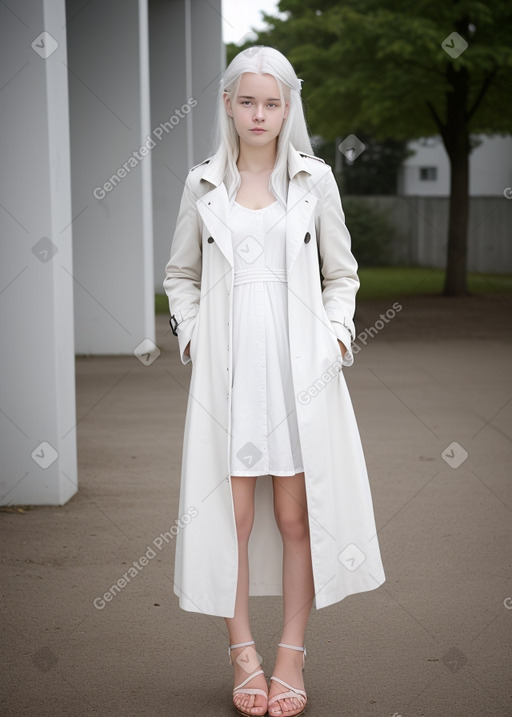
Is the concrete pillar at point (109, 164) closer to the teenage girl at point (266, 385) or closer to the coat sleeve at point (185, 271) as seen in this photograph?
the coat sleeve at point (185, 271)

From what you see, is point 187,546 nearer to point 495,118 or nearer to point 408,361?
point 408,361

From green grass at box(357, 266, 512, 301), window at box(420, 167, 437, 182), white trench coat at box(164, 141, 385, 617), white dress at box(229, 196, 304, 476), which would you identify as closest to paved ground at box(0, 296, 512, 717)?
white trench coat at box(164, 141, 385, 617)

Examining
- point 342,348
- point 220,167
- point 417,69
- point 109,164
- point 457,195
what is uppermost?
point 417,69

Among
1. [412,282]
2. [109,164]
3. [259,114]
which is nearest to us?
[259,114]

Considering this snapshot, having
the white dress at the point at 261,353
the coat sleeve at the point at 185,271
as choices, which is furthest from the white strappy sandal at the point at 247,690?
the coat sleeve at the point at 185,271

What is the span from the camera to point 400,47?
18.0 metres

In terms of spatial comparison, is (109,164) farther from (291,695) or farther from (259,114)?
(291,695)

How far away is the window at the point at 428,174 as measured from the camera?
179ft

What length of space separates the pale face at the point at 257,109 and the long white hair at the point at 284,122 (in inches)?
0.8

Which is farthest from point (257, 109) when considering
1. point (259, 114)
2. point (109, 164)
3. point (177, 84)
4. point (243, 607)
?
point (177, 84)

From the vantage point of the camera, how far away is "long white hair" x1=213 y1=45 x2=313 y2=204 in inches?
131

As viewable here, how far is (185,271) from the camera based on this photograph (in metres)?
3.63

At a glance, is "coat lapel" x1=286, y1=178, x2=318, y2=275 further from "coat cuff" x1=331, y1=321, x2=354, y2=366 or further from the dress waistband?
"coat cuff" x1=331, y1=321, x2=354, y2=366

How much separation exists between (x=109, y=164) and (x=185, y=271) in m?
9.04
